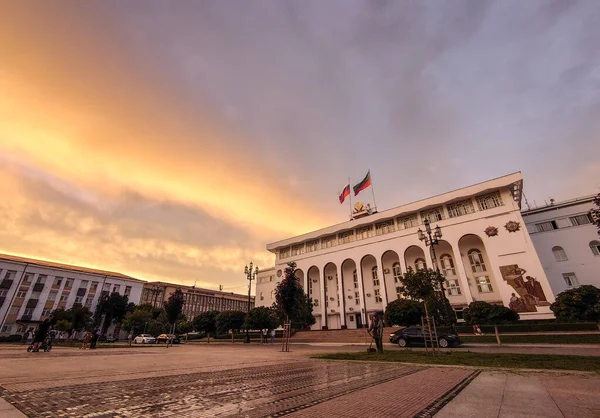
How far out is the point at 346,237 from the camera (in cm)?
4991

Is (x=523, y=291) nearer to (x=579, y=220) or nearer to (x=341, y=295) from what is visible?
(x=579, y=220)

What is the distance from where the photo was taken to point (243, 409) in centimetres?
359

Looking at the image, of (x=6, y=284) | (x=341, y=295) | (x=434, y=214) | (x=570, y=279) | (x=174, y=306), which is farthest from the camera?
(x=6, y=284)

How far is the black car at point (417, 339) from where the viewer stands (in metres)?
17.3

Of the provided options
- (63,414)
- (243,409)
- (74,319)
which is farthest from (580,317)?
(74,319)

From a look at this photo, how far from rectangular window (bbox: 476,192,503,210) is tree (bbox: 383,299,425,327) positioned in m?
19.0

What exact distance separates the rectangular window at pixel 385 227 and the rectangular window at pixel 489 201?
12.5 m

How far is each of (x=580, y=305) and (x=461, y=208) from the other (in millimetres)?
18508

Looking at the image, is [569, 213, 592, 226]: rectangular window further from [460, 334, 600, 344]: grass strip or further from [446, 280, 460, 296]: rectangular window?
[460, 334, 600, 344]: grass strip

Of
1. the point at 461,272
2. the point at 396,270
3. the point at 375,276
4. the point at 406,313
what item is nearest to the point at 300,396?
the point at 406,313

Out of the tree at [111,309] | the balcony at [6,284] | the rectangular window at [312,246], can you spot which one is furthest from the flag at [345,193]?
the balcony at [6,284]

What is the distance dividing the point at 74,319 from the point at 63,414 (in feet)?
187

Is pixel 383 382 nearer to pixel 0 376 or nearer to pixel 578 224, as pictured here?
pixel 0 376

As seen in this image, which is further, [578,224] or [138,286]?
[138,286]
